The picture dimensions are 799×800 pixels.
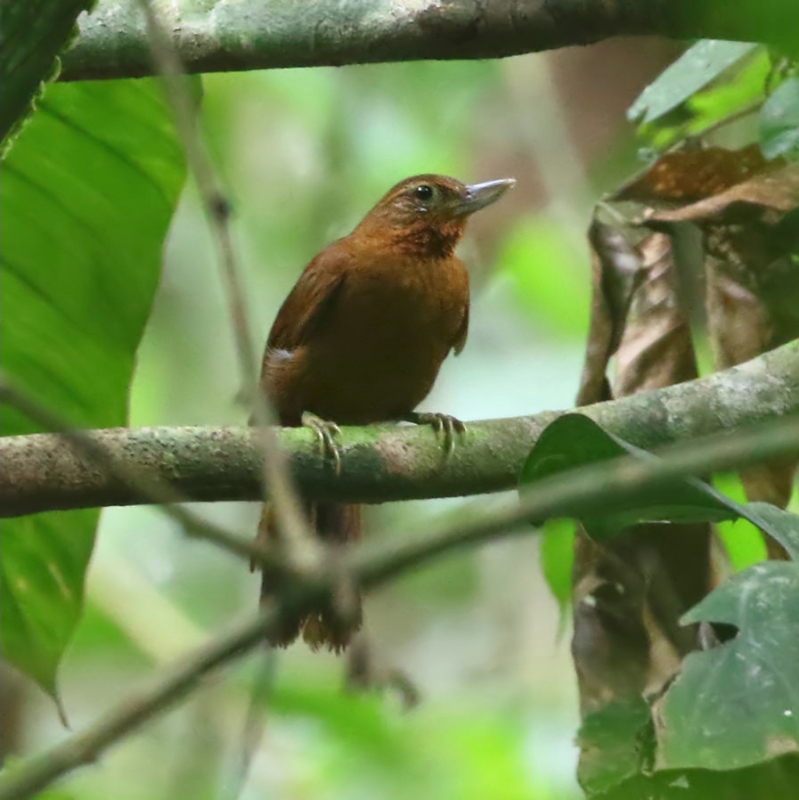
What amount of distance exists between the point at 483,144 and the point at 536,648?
6.73 ft

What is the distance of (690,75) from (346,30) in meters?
0.69

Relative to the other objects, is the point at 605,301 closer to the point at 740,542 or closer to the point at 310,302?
the point at 740,542

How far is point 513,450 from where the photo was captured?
1.92 metres

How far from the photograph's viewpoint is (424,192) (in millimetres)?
3061

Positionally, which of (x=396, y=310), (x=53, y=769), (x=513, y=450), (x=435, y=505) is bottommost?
(x=53, y=769)

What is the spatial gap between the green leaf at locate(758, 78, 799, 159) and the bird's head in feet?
3.43

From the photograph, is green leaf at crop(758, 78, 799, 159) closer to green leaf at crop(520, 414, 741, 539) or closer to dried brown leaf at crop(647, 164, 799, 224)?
dried brown leaf at crop(647, 164, 799, 224)

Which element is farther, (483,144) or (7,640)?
(483,144)

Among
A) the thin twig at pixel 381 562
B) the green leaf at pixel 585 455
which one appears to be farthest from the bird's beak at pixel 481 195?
the thin twig at pixel 381 562

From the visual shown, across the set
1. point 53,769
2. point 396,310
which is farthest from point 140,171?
point 53,769

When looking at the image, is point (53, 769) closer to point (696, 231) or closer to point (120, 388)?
point (120, 388)

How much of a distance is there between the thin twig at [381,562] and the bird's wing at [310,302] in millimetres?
1881

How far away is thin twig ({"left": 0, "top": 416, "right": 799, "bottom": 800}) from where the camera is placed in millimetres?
671

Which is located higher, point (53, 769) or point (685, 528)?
point (685, 528)
